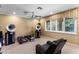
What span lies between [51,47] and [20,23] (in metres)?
0.79

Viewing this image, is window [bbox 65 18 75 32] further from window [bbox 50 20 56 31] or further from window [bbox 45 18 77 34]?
window [bbox 50 20 56 31]

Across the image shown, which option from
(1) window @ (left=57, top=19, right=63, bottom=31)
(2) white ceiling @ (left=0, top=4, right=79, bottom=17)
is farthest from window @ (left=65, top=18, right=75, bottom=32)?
(2) white ceiling @ (left=0, top=4, right=79, bottom=17)

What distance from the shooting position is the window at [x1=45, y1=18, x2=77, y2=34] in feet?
5.57

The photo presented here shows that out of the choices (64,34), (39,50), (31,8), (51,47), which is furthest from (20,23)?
(64,34)

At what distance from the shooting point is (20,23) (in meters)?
1.82

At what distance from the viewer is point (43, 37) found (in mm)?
1915

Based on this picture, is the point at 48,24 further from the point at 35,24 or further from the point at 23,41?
the point at 23,41

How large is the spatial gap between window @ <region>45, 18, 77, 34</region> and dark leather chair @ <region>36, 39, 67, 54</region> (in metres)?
0.23

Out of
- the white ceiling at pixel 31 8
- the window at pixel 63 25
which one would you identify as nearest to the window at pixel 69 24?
the window at pixel 63 25

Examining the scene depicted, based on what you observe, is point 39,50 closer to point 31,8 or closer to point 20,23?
point 20,23

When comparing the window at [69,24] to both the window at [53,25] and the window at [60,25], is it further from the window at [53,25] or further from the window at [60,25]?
the window at [53,25]

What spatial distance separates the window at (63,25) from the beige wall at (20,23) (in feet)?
1.11
